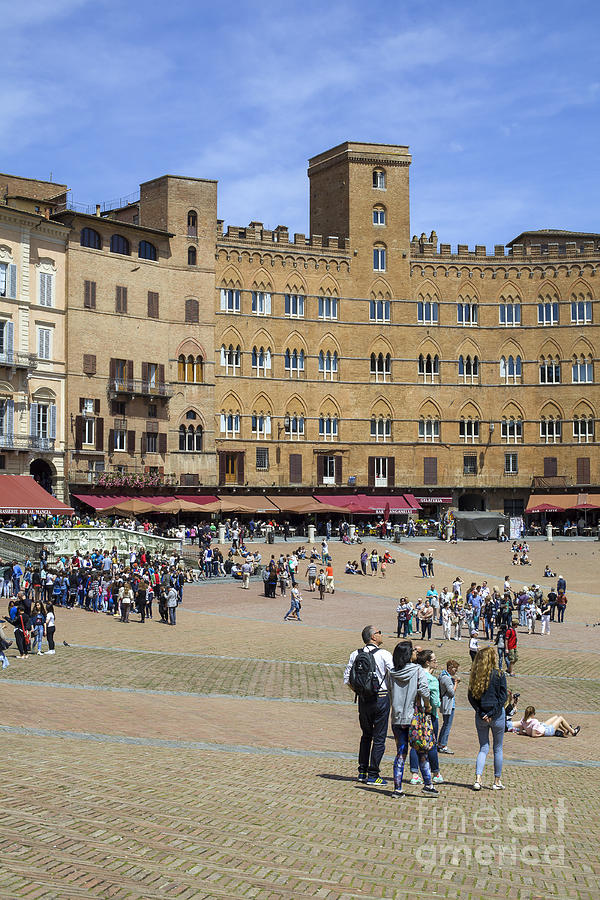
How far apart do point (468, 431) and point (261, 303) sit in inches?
735

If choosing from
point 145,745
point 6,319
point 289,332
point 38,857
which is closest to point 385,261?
point 289,332

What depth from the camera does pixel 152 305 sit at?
69750 mm

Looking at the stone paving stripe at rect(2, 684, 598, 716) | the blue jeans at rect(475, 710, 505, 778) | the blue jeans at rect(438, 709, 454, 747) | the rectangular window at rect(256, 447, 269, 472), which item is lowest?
the stone paving stripe at rect(2, 684, 598, 716)

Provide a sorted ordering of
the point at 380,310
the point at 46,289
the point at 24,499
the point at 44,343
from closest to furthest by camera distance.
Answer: the point at 24,499
the point at 44,343
the point at 46,289
the point at 380,310

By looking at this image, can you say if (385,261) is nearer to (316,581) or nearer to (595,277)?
(595,277)

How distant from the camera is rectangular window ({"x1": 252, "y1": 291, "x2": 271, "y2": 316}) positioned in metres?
74.2

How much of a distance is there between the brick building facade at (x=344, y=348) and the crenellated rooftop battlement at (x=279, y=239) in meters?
0.14

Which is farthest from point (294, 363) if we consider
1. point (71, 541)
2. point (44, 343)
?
point (71, 541)

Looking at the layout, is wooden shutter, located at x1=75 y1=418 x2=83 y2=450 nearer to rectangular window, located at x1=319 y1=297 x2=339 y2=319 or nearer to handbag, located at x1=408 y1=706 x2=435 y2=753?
rectangular window, located at x1=319 y1=297 x2=339 y2=319

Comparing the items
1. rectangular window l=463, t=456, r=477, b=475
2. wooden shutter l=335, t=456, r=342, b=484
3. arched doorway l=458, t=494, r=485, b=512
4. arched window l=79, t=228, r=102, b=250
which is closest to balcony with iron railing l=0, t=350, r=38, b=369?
arched window l=79, t=228, r=102, b=250

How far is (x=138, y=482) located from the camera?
6644cm

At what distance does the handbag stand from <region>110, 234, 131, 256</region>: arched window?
196 ft

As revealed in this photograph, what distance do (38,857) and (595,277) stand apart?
250 feet

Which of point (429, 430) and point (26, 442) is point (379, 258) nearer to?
point (429, 430)
